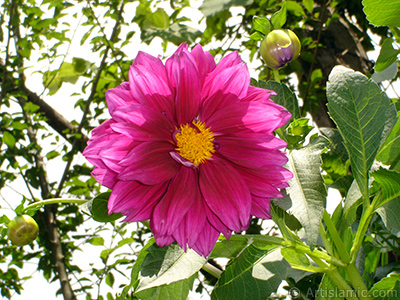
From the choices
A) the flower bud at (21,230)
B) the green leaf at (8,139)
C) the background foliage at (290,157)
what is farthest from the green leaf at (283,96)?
the green leaf at (8,139)

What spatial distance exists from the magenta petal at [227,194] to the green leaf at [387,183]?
0.62 feet

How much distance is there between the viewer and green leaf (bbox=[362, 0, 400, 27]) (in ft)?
1.98

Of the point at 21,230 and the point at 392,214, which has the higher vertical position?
the point at 21,230

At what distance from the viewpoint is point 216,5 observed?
1449mm

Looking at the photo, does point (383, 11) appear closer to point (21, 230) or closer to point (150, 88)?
point (150, 88)

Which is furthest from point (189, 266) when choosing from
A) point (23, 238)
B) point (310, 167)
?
point (23, 238)

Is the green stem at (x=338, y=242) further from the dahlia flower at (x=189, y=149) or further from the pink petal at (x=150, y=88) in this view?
the pink petal at (x=150, y=88)

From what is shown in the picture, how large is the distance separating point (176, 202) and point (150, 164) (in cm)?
6

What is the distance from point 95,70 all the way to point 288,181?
156 cm

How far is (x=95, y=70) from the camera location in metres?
1.91

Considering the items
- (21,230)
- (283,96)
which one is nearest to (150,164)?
(283,96)

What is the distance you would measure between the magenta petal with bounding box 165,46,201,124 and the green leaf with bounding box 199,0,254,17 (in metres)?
0.94

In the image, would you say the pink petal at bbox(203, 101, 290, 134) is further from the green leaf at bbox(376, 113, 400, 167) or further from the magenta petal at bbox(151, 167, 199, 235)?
the green leaf at bbox(376, 113, 400, 167)

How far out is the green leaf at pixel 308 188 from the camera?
0.48 m
